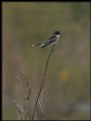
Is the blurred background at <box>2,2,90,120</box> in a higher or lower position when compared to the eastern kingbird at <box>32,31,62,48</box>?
lower

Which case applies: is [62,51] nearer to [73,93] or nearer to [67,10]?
[73,93]

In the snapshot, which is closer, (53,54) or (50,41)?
(50,41)

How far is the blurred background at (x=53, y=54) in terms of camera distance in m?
29.6

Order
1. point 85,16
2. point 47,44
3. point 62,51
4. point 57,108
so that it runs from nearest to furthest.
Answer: point 47,44 → point 57,108 → point 62,51 → point 85,16

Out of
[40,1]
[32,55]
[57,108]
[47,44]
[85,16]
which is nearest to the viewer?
[47,44]

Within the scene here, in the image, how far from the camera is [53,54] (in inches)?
1265

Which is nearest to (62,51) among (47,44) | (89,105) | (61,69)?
(61,69)

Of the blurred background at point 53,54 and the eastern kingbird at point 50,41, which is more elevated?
the eastern kingbird at point 50,41

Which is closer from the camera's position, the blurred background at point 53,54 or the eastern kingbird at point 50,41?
the eastern kingbird at point 50,41

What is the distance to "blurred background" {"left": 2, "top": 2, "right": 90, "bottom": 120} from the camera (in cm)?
2956

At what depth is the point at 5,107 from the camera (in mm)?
29391

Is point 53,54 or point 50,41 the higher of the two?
point 50,41

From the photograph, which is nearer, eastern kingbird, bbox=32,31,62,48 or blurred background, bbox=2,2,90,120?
eastern kingbird, bbox=32,31,62,48

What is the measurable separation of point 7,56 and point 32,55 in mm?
2199
